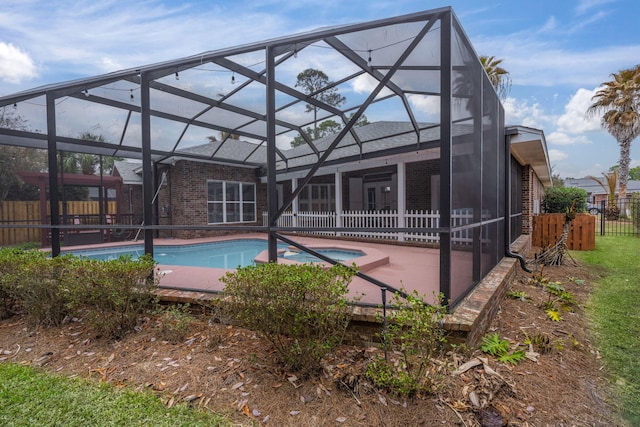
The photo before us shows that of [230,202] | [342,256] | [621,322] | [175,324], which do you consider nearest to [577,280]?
[621,322]

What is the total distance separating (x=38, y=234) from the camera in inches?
421

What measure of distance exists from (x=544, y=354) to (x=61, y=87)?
7.11 metres

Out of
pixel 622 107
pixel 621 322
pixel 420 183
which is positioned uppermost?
pixel 622 107

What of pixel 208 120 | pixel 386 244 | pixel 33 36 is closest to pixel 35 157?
pixel 33 36

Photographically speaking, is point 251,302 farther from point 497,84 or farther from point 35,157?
point 497,84

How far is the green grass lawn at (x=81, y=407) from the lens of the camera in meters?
2.26

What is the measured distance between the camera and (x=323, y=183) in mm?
15055

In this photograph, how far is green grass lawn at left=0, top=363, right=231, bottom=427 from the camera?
2.26 meters

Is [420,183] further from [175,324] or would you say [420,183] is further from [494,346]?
[175,324]

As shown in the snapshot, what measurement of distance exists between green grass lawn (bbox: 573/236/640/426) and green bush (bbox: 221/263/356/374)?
2.29m

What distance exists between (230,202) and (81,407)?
11450 mm

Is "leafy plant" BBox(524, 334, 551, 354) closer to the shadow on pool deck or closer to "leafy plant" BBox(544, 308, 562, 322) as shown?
the shadow on pool deck

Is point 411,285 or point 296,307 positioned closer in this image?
point 296,307

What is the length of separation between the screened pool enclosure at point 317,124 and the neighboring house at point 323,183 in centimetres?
7
